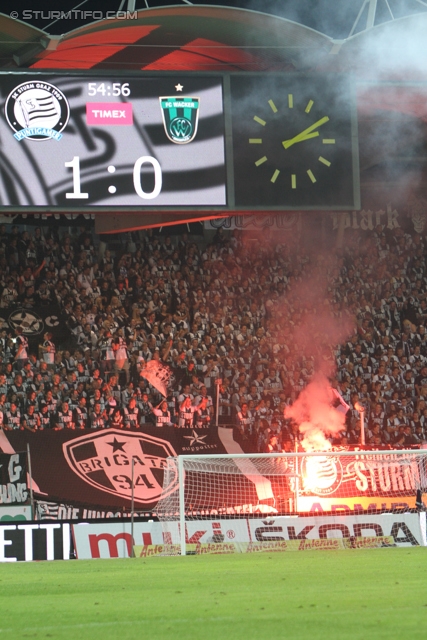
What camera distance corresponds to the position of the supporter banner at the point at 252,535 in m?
12.1

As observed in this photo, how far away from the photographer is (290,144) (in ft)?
40.9

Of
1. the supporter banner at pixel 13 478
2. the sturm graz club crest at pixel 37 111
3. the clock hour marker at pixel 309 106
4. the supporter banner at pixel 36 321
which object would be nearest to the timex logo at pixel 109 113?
the sturm graz club crest at pixel 37 111

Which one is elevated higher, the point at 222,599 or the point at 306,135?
the point at 306,135

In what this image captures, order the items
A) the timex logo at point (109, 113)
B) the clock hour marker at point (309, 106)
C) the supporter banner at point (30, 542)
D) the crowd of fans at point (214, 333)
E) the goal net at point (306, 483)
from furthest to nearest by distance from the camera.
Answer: the crowd of fans at point (214, 333) → the goal net at point (306, 483) → the clock hour marker at point (309, 106) → the timex logo at point (109, 113) → the supporter banner at point (30, 542)

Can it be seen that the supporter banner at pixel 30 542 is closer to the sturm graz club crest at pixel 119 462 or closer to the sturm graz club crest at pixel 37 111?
the sturm graz club crest at pixel 119 462

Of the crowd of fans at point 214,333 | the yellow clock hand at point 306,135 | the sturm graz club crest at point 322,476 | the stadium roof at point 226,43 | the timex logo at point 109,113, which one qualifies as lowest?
the sturm graz club crest at point 322,476

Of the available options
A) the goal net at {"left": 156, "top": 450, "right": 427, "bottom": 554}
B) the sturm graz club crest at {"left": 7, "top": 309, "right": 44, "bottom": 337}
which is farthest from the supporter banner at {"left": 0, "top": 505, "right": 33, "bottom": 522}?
the sturm graz club crest at {"left": 7, "top": 309, "right": 44, "bottom": 337}

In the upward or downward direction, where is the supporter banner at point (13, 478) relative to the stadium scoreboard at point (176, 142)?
downward

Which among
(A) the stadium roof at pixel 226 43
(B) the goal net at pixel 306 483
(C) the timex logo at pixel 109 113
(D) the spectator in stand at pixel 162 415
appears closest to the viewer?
(C) the timex logo at pixel 109 113

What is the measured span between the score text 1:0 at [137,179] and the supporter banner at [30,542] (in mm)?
4039

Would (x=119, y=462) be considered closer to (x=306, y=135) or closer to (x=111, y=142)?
(x=111, y=142)

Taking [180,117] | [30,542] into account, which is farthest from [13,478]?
[180,117]

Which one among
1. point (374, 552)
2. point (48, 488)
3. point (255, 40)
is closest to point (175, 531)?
point (374, 552)

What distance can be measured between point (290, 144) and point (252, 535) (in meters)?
5.03
